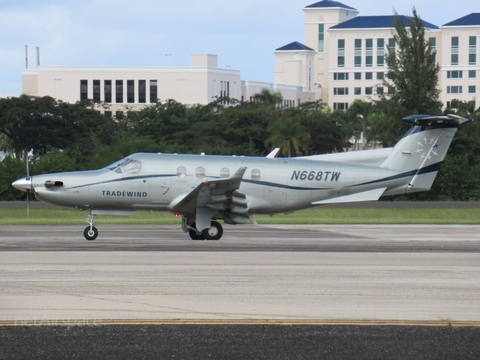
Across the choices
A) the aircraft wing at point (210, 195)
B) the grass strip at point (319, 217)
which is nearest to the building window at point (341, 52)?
the grass strip at point (319, 217)

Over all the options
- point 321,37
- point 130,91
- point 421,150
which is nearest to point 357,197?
point 421,150

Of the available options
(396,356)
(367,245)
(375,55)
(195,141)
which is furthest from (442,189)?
(375,55)

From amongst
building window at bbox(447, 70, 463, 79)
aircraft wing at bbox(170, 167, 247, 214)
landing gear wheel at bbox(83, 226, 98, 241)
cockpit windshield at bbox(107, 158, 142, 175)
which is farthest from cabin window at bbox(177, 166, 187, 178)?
building window at bbox(447, 70, 463, 79)

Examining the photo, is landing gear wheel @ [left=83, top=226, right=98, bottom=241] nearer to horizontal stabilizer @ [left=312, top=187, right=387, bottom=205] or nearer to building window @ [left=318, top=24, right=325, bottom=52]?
horizontal stabilizer @ [left=312, top=187, right=387, bottom=205]

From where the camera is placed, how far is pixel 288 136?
238 ft

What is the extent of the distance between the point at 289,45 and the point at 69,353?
171 metres

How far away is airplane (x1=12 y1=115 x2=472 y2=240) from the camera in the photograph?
24000 mm

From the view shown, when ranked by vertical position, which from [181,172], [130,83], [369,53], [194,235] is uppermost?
[369,53]

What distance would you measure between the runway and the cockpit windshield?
1835 millimetres

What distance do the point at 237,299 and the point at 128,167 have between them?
454 inches

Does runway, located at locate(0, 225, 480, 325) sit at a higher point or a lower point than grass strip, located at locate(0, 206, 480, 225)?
higher

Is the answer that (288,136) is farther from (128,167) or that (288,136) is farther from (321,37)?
(321,37)

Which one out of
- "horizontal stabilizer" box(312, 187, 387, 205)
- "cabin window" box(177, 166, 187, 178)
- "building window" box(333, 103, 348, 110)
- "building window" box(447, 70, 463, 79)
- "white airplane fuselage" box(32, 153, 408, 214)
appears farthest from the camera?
"building window" box(333, 103, 348, 110)

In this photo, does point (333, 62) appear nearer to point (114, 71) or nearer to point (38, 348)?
point (114, 71)
